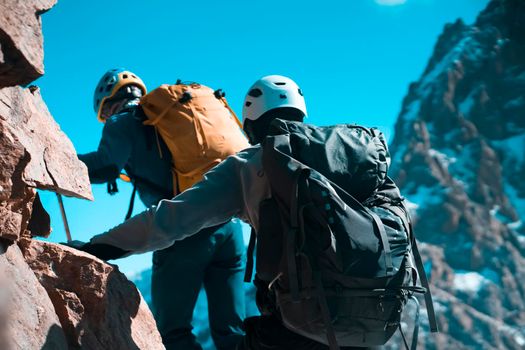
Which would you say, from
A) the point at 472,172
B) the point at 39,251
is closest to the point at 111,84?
the point at 39,251

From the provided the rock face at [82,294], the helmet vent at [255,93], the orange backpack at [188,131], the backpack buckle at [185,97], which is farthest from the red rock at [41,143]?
the helmet vent at [255,93]

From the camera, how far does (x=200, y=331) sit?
12962 centimetres

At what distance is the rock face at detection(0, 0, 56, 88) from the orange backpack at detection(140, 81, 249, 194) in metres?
1.77

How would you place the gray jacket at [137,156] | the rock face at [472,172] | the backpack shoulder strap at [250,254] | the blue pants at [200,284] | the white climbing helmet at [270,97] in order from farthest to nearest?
the rock face at [472,172] → the gray jacket at [137,156] → the blue pants at [200,284] → the white climbing helmet at [270,97] → the backpack shoulder strap at [250,254]

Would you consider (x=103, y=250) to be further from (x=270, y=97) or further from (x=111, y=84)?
(x=111, y=84)

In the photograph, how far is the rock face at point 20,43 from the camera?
3.50 m

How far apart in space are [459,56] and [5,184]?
597ft

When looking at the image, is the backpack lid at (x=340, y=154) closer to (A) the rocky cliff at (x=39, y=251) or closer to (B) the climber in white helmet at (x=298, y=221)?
(B) the climber in white helmet at (x=298, y=221)

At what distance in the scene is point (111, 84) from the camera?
257 inches

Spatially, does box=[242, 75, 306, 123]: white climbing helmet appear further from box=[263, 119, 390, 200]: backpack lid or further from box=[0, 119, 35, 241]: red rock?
box=[0, 119, 35, 241]: red rock

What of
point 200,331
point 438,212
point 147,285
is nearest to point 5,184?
point 200,331

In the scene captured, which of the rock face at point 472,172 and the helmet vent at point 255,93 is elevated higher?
the rock face at point 472,172

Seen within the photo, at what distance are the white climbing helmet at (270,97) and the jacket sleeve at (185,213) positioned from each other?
3.25 ft

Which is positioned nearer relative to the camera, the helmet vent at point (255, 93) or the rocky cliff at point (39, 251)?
the rocky cliff at point (39, 251)
